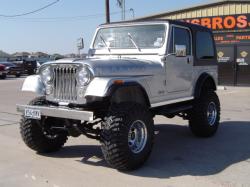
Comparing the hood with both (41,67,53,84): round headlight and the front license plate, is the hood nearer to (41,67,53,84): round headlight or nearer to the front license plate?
(41,67,53,84): round headlight

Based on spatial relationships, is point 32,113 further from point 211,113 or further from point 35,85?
point 211,113

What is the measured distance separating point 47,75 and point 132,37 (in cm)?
183

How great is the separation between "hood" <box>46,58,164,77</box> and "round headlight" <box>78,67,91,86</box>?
0.09m

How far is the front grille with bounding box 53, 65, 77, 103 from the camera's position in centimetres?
610

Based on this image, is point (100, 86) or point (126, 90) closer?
point (100, 86)

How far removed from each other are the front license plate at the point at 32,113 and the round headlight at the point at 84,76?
0.80 m

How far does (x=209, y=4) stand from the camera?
21172 mm

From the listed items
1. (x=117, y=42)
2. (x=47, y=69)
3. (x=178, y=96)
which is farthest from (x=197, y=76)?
(x=47, y=69)

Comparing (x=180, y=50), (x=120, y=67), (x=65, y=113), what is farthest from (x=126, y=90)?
(x=180, y=50)

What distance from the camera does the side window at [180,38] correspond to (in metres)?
7.38

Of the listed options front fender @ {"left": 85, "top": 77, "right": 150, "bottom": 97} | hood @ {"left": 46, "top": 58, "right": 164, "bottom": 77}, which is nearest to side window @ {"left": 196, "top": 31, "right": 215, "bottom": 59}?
hood @ {"left": 46, "top": 58, "right": 164, "bottom": 77}

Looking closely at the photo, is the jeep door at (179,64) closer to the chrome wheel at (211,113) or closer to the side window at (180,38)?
the side window at (180,38)

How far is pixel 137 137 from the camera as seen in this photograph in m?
6.19

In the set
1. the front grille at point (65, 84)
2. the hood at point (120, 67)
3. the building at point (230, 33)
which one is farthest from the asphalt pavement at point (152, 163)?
the building at point (230, 33)
